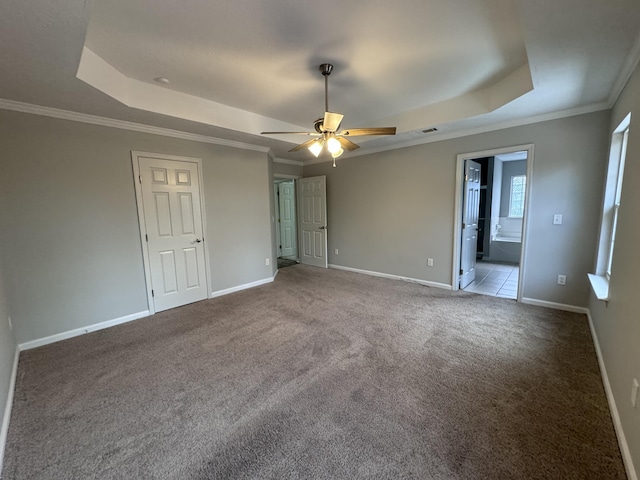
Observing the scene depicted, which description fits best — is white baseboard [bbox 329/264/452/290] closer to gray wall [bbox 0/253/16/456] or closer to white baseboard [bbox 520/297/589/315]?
white baseboard [bbox 520/297/589/315]

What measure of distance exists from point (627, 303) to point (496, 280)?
10.9 ft

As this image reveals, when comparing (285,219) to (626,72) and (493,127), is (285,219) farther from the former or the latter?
(626,72)

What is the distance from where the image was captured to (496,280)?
4.72 metres

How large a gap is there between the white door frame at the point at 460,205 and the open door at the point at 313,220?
2529 millimetres

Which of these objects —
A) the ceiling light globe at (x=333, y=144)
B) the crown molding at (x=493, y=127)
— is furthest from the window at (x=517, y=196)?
the ceiling light globe at (x=333, y=144)

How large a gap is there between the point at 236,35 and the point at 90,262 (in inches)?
111

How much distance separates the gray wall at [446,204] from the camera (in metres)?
3.07

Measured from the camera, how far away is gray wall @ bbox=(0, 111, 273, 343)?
8.46ft

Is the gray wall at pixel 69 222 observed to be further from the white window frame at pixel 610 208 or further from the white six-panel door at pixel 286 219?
the white window frame at pixel 610 208

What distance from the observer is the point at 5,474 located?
140 centimetres

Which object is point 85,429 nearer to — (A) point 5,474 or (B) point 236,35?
(A) point 5,474

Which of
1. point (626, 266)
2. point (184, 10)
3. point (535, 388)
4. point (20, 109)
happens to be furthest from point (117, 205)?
point (626, 266)

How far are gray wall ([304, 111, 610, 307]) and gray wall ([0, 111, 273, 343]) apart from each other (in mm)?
2854

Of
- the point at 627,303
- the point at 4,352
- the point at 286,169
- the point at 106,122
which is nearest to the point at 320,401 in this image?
the point at 627,303
